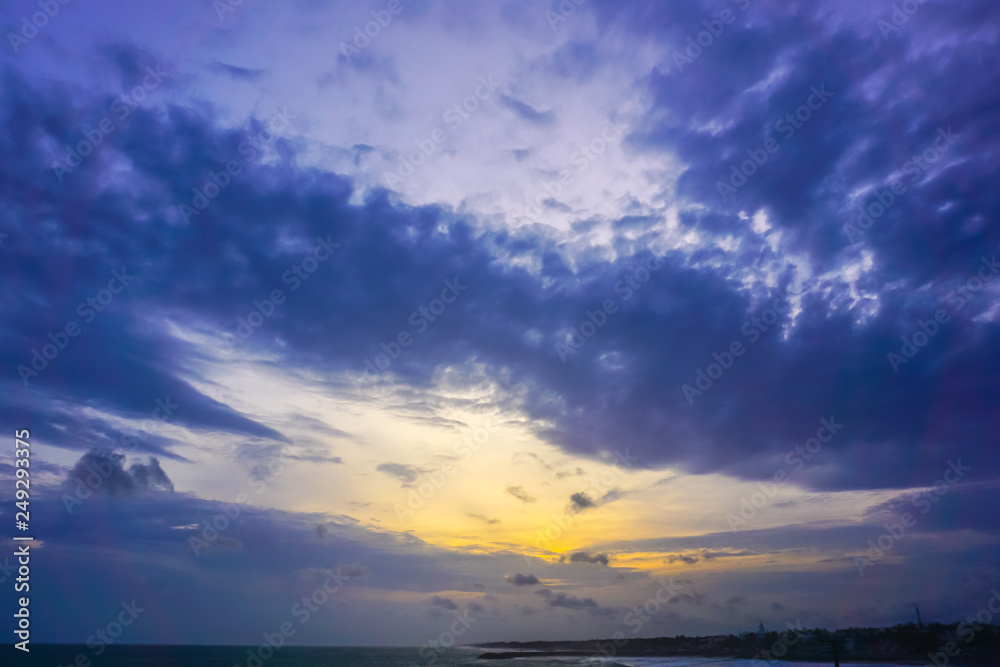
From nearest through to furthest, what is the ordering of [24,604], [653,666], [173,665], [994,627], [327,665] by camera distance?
[24,604]
[994,627]
[653,666]
[173,665]
[327,665]

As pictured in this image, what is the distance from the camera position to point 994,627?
85.6m

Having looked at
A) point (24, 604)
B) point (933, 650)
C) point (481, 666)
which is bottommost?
point (481, 666)

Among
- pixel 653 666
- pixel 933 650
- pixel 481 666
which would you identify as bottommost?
pixel 481 666

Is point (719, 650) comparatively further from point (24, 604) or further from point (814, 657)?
point (24, 604)

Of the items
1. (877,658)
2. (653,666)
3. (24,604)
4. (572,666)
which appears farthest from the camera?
(572,666)

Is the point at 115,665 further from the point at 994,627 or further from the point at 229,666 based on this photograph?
the point at 994,627

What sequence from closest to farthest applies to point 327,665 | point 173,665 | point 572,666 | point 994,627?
point 994,627, point 572,666, point 173,665, point 327,665

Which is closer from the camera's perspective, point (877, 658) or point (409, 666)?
point (877, 658)

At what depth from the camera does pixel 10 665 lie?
139375mm

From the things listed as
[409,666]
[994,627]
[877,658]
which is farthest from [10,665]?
[994,627]

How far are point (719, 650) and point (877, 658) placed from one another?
65482mm

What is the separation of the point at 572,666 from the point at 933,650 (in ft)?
234

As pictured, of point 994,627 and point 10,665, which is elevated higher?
point 994,627

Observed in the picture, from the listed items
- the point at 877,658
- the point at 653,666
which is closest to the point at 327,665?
the point at 653,666
